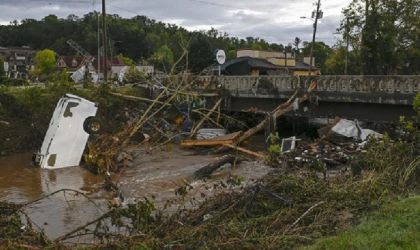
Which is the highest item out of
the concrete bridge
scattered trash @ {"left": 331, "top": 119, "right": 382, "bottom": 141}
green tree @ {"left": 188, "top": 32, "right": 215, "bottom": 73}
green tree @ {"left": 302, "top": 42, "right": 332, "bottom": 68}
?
green tree @ {"left": 302, "top": 42, "right": 332, "bottom": 68}

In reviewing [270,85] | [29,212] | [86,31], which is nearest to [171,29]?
[86,31]

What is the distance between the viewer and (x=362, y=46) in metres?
30.7

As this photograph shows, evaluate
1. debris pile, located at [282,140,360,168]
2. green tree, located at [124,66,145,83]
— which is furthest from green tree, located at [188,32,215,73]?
debris pile, located at [282,140,360,168]

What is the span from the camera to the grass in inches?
227

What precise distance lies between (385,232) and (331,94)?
1318 centimetres

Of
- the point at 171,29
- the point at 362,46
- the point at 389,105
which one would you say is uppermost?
the point at 171,29

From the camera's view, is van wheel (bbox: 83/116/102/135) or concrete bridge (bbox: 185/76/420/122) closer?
van wheel (bbox: 83/116/102/135)

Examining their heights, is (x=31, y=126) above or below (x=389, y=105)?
below

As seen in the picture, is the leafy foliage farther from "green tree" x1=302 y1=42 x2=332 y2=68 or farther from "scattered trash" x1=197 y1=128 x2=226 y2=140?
"scattered trash" x1=197 y1=128 x2=226 y2=140

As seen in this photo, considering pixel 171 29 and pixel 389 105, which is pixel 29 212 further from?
pixel 171 29

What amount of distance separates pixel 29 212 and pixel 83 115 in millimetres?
5886

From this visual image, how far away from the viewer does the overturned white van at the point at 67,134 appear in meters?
15.4

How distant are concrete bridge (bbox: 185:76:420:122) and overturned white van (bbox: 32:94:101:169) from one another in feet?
28.1

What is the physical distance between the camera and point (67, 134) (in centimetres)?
1551
